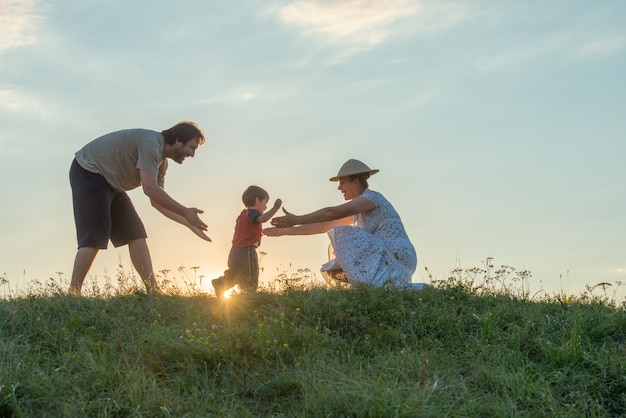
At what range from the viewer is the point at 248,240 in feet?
32.0

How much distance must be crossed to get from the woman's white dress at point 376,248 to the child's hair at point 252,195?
1.03 metres

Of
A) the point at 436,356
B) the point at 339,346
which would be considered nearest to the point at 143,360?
the point at 339,346

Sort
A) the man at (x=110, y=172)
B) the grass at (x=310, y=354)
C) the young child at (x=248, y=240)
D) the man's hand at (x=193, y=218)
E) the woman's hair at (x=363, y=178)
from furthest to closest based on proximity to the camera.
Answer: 1. the young child at (x=248, y=240)
2. the woman's hair at (x=363, y=178)
3. the man at (x=110, y=172)
4. the man's hand at (x=193, y=218)
5. the grass at (x=310, y=354)

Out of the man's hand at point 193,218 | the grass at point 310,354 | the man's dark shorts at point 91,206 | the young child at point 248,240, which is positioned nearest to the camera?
the grass at point 310,354

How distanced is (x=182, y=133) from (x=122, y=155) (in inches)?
31.2

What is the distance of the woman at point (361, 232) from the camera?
9.05 metres

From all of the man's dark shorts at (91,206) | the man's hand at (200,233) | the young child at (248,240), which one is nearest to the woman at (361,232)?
the young child at (248,240)

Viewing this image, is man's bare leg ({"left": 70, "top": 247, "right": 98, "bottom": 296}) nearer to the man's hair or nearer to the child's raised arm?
the man's hair

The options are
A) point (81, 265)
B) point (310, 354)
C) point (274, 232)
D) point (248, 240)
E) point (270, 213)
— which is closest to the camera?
point (310, 354)

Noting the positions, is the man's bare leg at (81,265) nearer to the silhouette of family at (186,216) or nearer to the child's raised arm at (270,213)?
the silhouette of family at (186,216)

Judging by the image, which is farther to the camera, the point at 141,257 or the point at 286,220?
the point at 141,257

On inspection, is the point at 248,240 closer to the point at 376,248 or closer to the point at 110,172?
the point at 376,248

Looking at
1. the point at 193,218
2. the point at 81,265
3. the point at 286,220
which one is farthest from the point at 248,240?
the point at 81,265

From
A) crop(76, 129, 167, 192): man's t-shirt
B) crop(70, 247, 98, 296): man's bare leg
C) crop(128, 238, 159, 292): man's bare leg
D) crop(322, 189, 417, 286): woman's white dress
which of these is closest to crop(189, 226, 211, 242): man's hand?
crop(128, 238, 159, 292): man's bare leg
